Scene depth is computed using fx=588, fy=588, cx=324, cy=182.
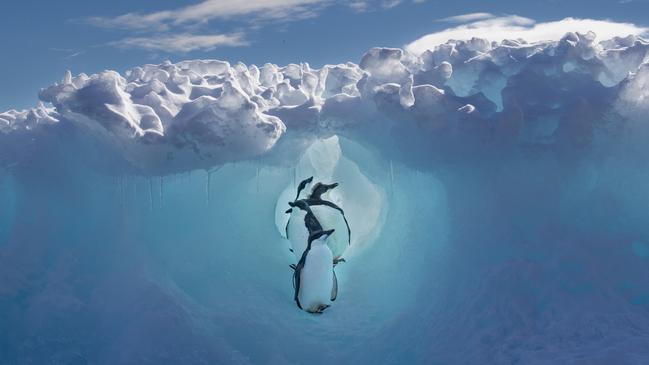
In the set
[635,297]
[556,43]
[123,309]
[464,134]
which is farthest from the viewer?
[556,43]

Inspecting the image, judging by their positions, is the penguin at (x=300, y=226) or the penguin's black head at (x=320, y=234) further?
the penguin at (x=300, y=226)

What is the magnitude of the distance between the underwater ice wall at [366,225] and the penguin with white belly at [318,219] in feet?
1.64

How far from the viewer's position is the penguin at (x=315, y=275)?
771 cm

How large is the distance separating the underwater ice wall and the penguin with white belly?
1.64 ft

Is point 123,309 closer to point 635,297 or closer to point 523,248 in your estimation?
point 523,248

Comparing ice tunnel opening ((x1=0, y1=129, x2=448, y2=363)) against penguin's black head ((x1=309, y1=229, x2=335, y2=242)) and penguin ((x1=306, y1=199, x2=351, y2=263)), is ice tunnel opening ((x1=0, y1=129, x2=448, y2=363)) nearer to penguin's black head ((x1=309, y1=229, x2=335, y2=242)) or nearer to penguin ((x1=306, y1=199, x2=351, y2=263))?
penguin ((x1=306, y1=199, x2=351, y2=263))

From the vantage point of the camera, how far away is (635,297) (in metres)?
7.42

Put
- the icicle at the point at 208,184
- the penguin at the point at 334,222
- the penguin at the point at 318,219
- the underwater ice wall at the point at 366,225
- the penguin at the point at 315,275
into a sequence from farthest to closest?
the icicle at the point at 208,184 < the penguin at the point at 334,222 < the penguin at the point at 318,219 < the penguin at the point at 315,275 < the underwater ice wall at the point at 366,225

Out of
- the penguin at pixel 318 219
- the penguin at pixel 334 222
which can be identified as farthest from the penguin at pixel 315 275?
the penguin at pixel 334 222

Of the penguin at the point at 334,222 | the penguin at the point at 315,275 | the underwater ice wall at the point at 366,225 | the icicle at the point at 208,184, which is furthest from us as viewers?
the icicle at the point at 208,184

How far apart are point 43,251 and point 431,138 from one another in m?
6.06

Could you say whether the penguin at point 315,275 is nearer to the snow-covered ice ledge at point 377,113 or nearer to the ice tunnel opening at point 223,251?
the ice tunnel opening at point 223,251

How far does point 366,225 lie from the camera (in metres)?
10.1

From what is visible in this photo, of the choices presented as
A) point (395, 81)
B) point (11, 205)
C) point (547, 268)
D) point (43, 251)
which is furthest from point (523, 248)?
point (11, 205)
